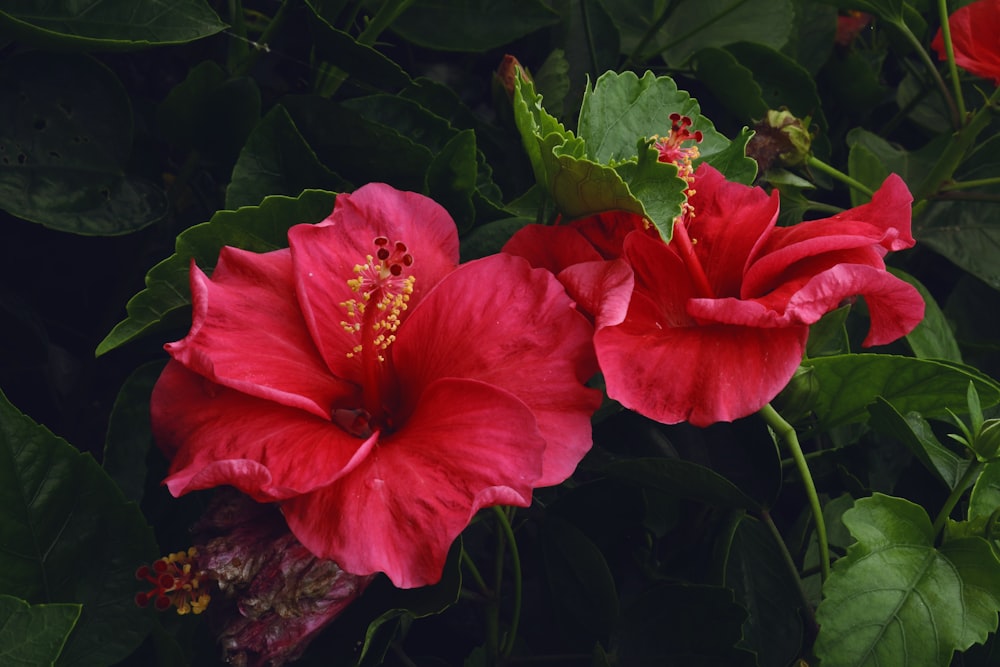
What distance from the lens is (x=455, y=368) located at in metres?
0.75

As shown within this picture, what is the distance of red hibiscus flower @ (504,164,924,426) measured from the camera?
0.72m

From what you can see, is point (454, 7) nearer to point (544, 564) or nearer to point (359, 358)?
point (359, 358)

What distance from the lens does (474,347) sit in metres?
0.75

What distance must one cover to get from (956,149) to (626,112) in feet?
1.73

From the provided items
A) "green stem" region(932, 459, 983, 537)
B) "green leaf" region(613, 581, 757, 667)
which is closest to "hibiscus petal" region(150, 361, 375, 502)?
"green leaf" region(613, 581, 757, 667)

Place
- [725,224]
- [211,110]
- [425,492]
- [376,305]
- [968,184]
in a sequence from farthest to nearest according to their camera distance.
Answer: [968,184] → [211,110] → [725,224] → [376,305] → [425,492]

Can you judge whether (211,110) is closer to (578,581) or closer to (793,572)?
(578,581)

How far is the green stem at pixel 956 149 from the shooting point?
1.13 meters

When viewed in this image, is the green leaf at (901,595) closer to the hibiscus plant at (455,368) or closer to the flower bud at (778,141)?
the hibiscus plant at (455,368)

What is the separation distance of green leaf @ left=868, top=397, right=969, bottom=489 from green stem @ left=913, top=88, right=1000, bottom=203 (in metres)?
0.40

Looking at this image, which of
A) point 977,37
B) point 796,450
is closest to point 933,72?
point 977,37

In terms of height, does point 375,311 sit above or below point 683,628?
above

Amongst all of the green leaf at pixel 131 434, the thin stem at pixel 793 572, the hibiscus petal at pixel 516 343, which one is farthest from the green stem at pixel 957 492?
the green leaf at pixel 131 434

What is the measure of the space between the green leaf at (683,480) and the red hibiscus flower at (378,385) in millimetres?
161
